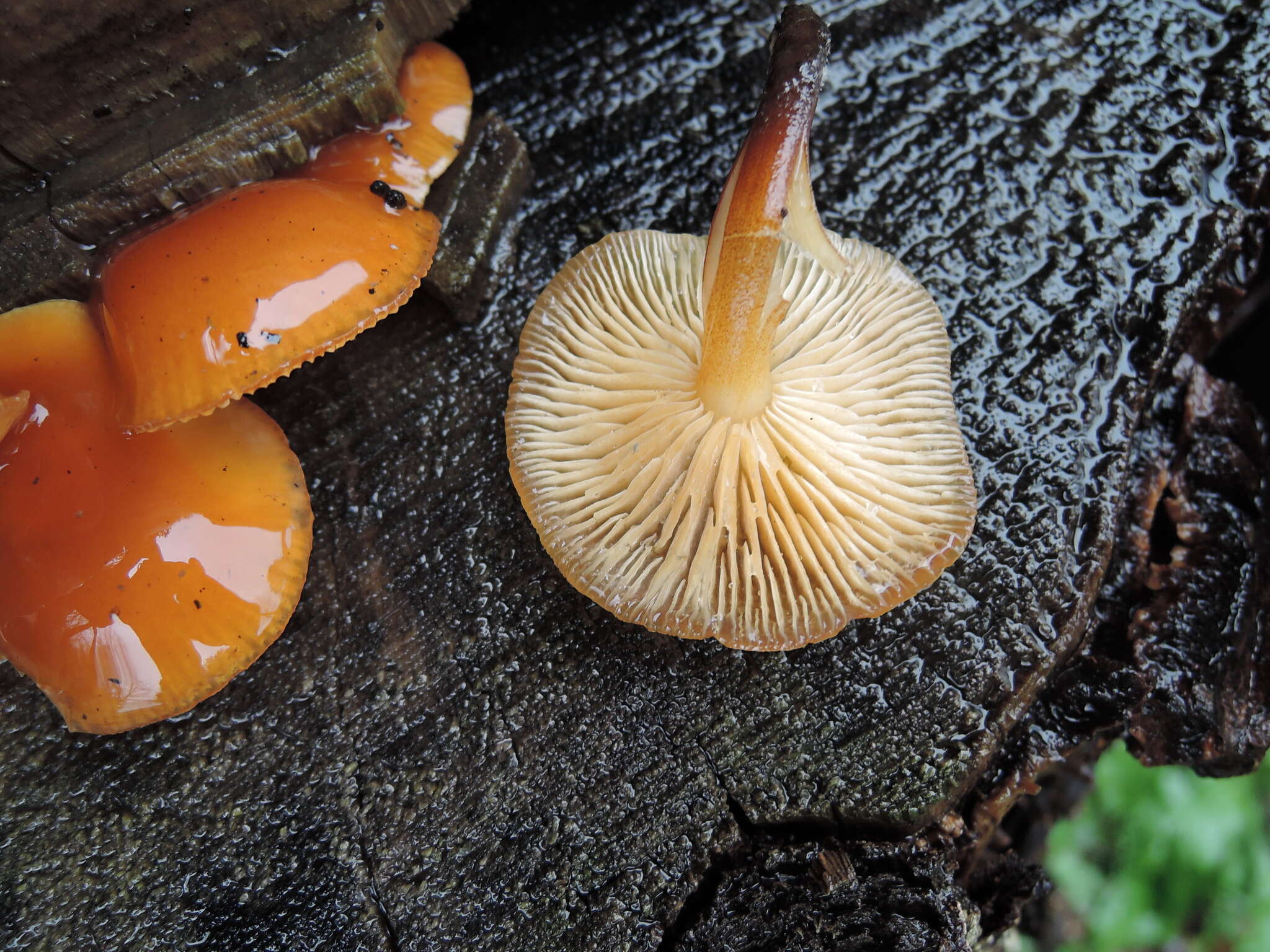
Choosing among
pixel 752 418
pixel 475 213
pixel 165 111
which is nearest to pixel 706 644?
pixel 752 418

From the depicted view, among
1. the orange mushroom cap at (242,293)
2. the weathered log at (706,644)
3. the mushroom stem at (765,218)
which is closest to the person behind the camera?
the mushroom stem at (765,218)

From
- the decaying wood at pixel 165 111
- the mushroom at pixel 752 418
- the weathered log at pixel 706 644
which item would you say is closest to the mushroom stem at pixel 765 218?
the mushroom at pixel 752 418

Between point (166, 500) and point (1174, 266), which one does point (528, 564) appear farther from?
point (1174, 266)

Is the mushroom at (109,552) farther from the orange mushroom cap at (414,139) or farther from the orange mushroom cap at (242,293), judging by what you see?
the orange mushroom cap at (414,139)

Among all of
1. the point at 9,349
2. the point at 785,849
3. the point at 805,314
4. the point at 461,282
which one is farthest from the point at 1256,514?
the point at 9,349

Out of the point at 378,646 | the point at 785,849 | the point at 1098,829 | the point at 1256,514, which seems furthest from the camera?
the point at 1098,829

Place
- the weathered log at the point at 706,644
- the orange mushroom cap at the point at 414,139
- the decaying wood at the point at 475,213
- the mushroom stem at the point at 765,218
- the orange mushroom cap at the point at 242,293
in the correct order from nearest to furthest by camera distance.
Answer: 1. the mushroom stem at the point at 765,218
2. the orange mushroom cap at the point at 242,293
3. the weathered log at the point at 706,644
4. the orange mushroom cap at the point at 414,139
5. the decaying wood at the point at 475,213

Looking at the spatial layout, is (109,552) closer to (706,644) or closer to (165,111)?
(165,111)
